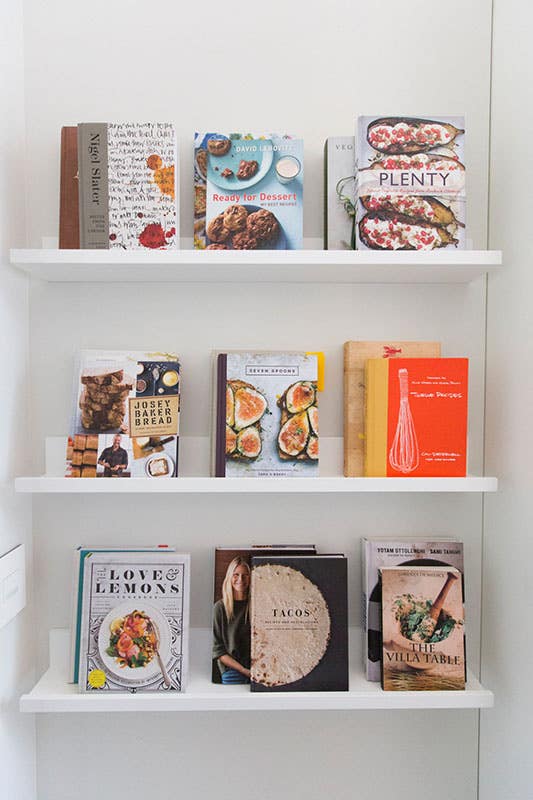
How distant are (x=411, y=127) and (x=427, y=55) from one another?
10.2 inches

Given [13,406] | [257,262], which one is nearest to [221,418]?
[257,262]

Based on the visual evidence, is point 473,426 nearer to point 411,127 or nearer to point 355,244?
point 355,244

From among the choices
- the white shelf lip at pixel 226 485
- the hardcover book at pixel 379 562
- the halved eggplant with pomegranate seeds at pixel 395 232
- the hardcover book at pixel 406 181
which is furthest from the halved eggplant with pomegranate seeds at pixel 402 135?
the hardcover book at pixel 379 562

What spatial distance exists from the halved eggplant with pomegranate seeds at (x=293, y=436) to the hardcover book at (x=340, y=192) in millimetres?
348

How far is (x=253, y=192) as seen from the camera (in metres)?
1.38

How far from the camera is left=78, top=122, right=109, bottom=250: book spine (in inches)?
52.9

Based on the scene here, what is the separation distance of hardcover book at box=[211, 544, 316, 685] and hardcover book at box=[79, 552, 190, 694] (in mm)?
64

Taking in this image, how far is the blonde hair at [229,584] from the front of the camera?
1.44 metres

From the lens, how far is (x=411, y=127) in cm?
136

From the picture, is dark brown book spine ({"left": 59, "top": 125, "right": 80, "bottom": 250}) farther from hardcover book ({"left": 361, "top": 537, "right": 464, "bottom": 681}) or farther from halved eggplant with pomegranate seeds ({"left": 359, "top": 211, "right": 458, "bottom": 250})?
hardcover book ({"left": 361, "top": 537, "right": 464, "bottom": 681})

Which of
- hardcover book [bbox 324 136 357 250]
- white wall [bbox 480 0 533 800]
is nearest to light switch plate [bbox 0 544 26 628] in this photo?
hardcover book [bbox 324 136 357 250]

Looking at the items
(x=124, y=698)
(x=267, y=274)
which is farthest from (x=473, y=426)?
(x=124, y=698)

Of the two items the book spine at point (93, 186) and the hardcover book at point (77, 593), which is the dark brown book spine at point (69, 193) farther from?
the hardcover book at point (77, 593)

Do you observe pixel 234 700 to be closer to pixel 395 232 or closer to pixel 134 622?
pixel 134 622
